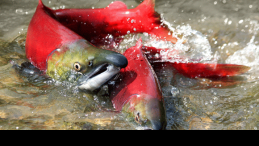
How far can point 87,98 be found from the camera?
2658 millimetres

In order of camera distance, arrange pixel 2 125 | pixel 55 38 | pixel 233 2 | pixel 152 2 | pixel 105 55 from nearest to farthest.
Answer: pixel 2 125
pixel 105 55
pixel 55 38
pixel 152 2
pixel 233 2

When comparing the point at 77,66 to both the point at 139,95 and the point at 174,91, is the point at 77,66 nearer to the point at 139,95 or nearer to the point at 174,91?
the point at 139,95

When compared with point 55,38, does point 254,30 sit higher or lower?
lower

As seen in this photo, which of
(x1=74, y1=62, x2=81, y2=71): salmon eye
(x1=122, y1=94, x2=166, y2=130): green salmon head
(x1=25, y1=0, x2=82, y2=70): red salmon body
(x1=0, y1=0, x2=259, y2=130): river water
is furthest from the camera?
(x1=25, y1=0, x2=82, y2=70): red salmon body

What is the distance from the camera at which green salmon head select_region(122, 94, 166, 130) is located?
206 centimetres

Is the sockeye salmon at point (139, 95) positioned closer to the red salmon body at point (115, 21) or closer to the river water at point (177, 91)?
the river water at point (177, 91)

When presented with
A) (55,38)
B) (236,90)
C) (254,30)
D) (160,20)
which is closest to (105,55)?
(55,38)

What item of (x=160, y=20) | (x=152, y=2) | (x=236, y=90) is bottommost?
(x=236, y=90)

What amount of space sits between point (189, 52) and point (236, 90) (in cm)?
91

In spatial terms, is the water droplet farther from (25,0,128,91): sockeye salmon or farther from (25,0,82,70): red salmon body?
(25,0,82,70): red salmon body

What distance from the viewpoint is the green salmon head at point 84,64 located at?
2.41m

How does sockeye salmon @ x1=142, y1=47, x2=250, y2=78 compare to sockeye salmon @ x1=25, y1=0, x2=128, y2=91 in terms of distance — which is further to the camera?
sockeye salmon @ x1=142, y1=47, x2=250, y2=78

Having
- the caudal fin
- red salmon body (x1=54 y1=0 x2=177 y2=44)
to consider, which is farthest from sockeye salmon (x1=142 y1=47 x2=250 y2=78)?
red salmon body (x1=54 y1=0 x2=177 y2=44)
